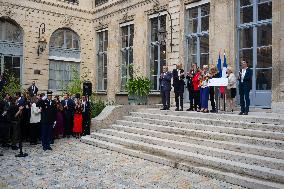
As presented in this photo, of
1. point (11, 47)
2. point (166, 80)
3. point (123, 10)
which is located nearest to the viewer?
point (166, 80)

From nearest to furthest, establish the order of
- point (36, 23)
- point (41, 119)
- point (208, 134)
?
point (208, 134), point (41, 119), point (36, 23)

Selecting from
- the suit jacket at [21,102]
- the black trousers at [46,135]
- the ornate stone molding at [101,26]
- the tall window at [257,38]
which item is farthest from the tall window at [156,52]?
the suit jacket at [21,102]

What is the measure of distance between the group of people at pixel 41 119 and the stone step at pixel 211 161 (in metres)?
2.45

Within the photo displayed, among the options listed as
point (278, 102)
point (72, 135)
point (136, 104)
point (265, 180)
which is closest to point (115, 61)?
point (136, 104)

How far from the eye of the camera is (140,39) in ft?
52.1

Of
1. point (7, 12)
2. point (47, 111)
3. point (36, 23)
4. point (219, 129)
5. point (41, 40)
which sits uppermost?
point (7, 12)

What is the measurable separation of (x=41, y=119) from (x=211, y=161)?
556 centimetres

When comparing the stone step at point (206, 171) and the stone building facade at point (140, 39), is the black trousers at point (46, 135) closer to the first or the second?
the stone step at point (206, 171)

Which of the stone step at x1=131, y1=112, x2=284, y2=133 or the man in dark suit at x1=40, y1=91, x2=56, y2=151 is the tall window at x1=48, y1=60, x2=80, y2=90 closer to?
the stone step at x1=131, y1=112, x2=284, y2=133

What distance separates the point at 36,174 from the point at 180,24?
937cm

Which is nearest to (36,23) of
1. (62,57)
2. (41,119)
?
(62,57)

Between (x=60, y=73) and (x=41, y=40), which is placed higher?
(x=41, y=40)

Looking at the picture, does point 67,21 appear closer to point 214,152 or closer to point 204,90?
point 204,90

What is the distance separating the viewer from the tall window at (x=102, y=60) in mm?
18875
